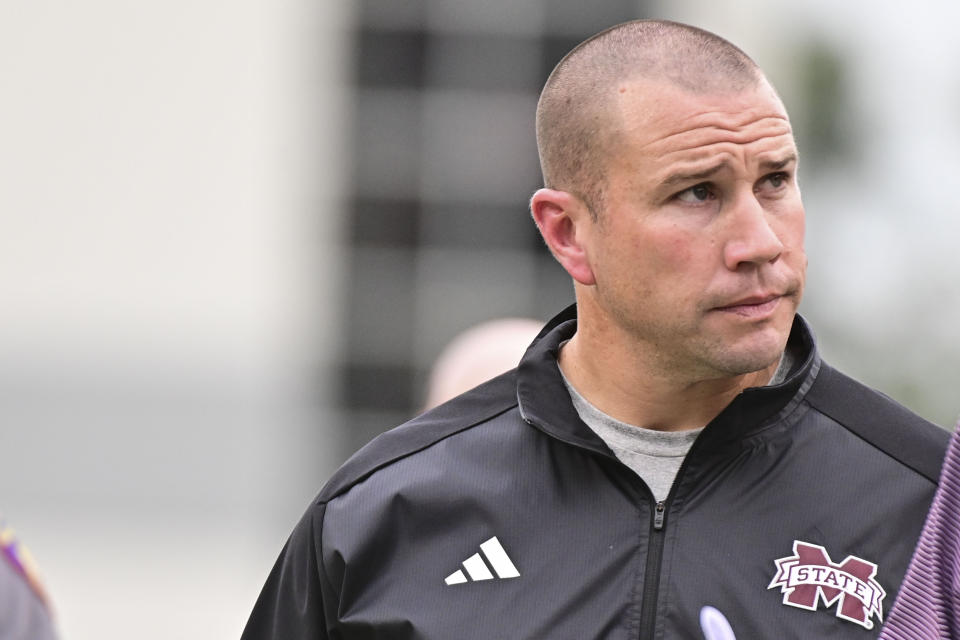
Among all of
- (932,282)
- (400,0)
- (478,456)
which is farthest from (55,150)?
(478,456)

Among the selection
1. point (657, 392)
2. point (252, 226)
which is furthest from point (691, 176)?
point (252, 226)

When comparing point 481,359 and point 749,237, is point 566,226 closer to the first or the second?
point 749,237

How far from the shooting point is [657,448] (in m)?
3.67

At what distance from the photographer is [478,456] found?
3.79 metres

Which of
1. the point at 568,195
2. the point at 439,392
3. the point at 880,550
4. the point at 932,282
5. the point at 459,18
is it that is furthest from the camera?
the point at 459,18

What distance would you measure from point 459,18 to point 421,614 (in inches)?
315

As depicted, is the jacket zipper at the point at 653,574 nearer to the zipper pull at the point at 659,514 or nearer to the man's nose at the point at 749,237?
the zipper pull at the point at 659,514

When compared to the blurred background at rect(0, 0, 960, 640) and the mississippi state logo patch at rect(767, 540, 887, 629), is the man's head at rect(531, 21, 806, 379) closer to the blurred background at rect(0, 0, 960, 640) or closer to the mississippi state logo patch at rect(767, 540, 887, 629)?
the mississippi state logo patch at rect(767, 540, 887, 629)

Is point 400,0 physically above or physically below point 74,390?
above

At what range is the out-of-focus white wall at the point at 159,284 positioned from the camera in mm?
11500

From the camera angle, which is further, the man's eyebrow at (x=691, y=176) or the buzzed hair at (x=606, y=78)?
the buzzed hair at (x=606, y=78)

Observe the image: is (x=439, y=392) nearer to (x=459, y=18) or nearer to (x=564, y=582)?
(x=564, y=582)

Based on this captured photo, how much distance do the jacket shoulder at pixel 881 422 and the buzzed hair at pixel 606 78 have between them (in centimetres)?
56

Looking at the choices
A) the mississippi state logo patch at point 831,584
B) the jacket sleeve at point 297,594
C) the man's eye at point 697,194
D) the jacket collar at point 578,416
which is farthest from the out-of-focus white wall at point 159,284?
the mississippi state logo patch at point 831,584
